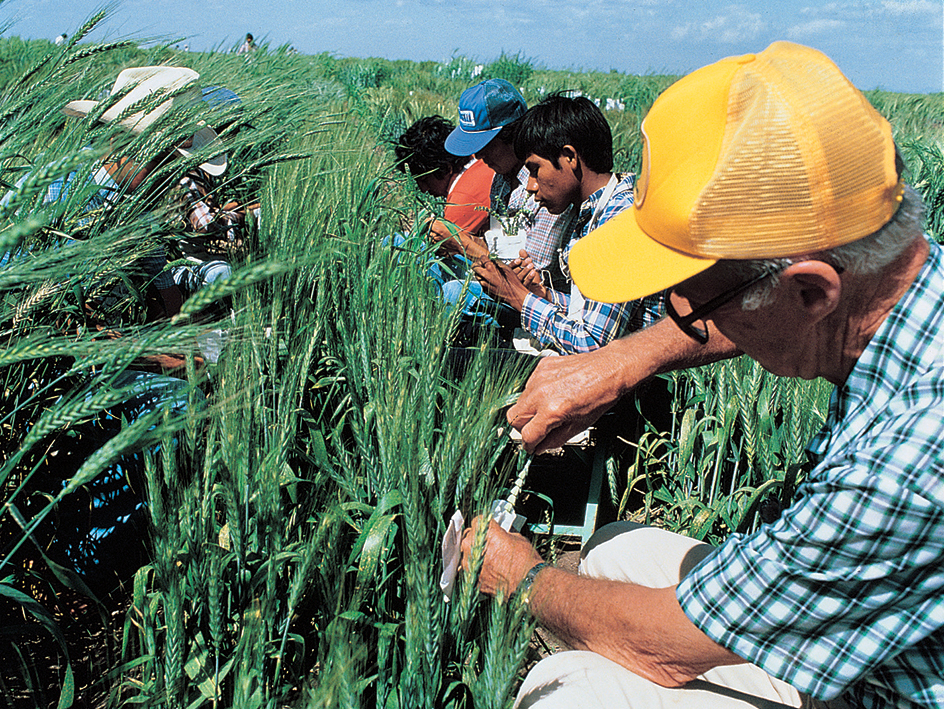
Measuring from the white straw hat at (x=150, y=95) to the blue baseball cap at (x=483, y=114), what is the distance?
53.8 inches

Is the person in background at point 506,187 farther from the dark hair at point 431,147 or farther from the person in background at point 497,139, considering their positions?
the dark hair at point 431,147

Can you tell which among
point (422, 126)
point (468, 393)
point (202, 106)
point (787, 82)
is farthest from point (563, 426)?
point (422, 126)

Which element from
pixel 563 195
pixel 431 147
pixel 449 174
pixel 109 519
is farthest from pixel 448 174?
pixel 109 519

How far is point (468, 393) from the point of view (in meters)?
1.19

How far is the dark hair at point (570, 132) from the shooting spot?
251cm

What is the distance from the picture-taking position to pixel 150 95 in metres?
1.23

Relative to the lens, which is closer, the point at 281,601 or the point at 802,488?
the point at 802,488

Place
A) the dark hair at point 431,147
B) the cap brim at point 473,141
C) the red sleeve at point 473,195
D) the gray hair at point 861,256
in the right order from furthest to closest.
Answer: the dark hair at point 431,147 → the red sleeve at point 473,195 → the cap brim at point 473,141 → the gray hair at point 861,256

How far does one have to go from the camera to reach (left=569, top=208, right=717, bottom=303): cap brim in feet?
3.09

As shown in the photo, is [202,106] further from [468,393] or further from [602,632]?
[602,632]

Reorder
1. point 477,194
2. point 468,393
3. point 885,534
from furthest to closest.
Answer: point 477,194 → point 468,393 → point 885,534

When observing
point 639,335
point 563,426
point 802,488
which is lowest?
point 563,426

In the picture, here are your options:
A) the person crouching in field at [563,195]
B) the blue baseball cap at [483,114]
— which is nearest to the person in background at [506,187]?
the blue baseball cap at [483,114]

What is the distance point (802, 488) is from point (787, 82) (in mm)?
513
